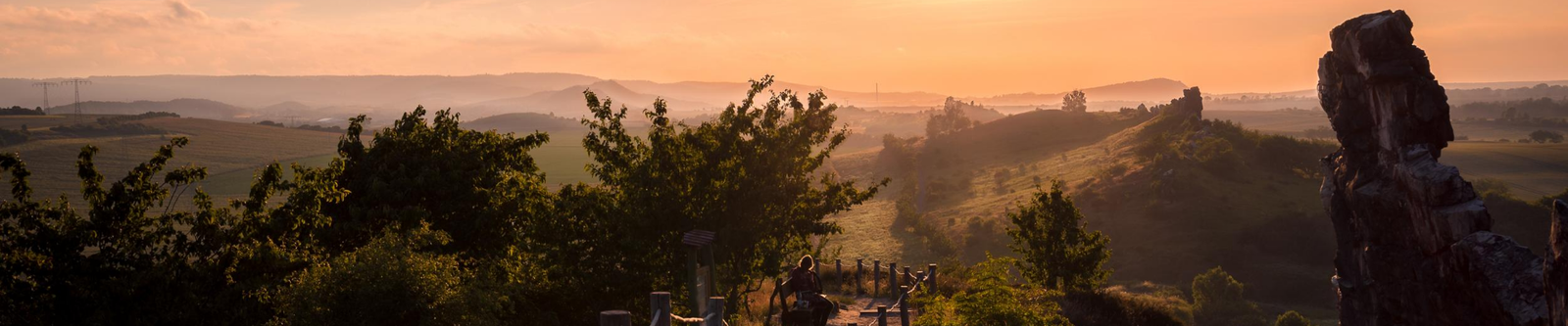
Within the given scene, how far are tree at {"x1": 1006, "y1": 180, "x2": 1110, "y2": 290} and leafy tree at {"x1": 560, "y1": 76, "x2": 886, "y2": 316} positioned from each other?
14.8 metres

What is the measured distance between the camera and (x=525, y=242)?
2161 cm

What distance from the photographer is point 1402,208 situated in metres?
24.7

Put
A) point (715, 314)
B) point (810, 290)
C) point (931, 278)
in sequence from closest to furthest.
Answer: point (715, 314), point (810, 290), point (931, 278)

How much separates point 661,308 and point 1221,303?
56.7 m

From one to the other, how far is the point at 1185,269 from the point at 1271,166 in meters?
27.0

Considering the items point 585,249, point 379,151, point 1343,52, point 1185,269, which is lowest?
point 1185,269

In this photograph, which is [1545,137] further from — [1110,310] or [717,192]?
[717,192]

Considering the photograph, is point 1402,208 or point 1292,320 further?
point 1292,320

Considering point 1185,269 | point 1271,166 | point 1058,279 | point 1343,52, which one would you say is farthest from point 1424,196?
point 1271,166

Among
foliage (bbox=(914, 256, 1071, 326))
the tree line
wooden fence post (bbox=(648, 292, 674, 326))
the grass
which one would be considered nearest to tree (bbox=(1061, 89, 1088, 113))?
the tree line

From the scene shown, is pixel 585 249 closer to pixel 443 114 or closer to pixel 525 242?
pixel 525 242

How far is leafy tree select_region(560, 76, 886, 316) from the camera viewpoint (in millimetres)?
20453

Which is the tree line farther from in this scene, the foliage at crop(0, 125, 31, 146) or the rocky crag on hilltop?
the foliage at crop(0, 125, 31, 146)

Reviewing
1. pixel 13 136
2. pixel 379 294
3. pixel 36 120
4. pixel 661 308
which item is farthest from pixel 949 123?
pixel 36 120
